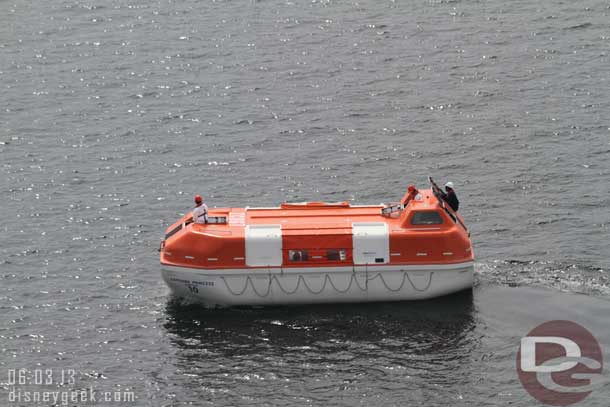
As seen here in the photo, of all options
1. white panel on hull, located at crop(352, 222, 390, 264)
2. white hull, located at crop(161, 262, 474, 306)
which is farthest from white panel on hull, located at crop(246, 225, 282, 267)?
white panel on hull, located at crop(352, 222, 390, 264)

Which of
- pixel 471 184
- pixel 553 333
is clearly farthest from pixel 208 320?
pixel 471 184

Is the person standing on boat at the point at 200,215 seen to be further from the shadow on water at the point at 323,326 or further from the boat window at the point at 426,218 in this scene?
the boat window at the point at 426,218

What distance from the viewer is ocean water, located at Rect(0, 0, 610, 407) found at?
44.2 m

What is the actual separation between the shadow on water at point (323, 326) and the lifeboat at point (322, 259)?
1.68 feet

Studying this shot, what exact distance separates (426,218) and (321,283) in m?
4.99

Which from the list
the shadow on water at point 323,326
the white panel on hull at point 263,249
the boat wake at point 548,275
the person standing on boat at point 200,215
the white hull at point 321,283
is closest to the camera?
the shadow on water at point 323,326

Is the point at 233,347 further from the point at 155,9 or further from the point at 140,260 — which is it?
the point at 155,9

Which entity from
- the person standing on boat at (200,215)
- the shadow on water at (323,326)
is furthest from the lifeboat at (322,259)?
the shadow on water at (323,326)

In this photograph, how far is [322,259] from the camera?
47.4m

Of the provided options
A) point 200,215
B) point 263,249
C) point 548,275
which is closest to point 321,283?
point 263,249

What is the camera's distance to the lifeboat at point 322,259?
47.4 meters

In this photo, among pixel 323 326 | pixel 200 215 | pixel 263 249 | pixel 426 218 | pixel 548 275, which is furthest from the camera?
pixel 548 275

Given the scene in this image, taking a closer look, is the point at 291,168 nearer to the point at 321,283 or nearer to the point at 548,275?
the point at 321,283

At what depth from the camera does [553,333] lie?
4475 cm
